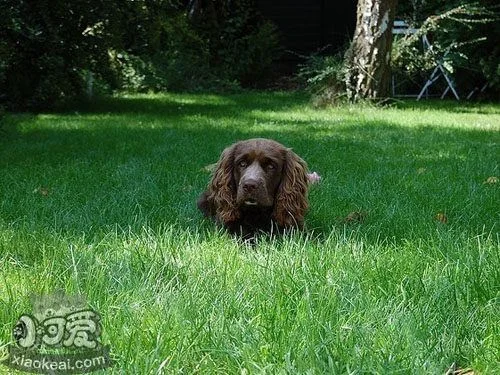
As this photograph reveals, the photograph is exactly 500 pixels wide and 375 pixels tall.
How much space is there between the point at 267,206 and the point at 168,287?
141 centimetres

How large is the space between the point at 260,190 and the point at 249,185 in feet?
0.25

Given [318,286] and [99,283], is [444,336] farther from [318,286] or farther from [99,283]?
[99,283]

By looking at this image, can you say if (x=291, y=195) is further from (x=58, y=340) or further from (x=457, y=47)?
(x=457, y=47)

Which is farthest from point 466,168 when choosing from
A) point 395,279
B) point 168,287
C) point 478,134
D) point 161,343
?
point 161,343

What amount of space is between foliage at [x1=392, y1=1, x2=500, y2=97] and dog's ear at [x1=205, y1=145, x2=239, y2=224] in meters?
9.07

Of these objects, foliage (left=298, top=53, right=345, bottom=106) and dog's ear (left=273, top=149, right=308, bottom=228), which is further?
foliage (left=298, top=53, right=345, bottom=106)

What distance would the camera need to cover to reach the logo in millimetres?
1854

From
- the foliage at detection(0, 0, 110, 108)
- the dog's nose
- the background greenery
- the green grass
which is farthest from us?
the background greenery

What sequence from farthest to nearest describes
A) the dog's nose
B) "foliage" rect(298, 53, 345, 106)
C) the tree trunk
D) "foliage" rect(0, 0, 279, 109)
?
"foliage" rect(298, 53, 345, 106)
the tree trunk
"foliage" rect(0, 0, 279, 109)
the dog's nose

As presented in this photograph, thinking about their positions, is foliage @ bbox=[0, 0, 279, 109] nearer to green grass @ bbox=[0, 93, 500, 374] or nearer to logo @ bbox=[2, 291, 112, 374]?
green grass @ bbox=[0, 93, 500, 374]

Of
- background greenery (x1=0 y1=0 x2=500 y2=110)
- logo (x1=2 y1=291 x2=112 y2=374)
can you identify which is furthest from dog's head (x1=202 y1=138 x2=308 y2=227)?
background greenery (x1=0 y1=0 x2=500 y2=110)

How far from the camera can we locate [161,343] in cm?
197

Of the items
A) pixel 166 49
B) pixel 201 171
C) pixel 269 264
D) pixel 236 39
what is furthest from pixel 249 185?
pixel 236 39

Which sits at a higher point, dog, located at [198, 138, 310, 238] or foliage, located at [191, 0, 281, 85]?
foliage, located at [191, 0, 281, 85]
